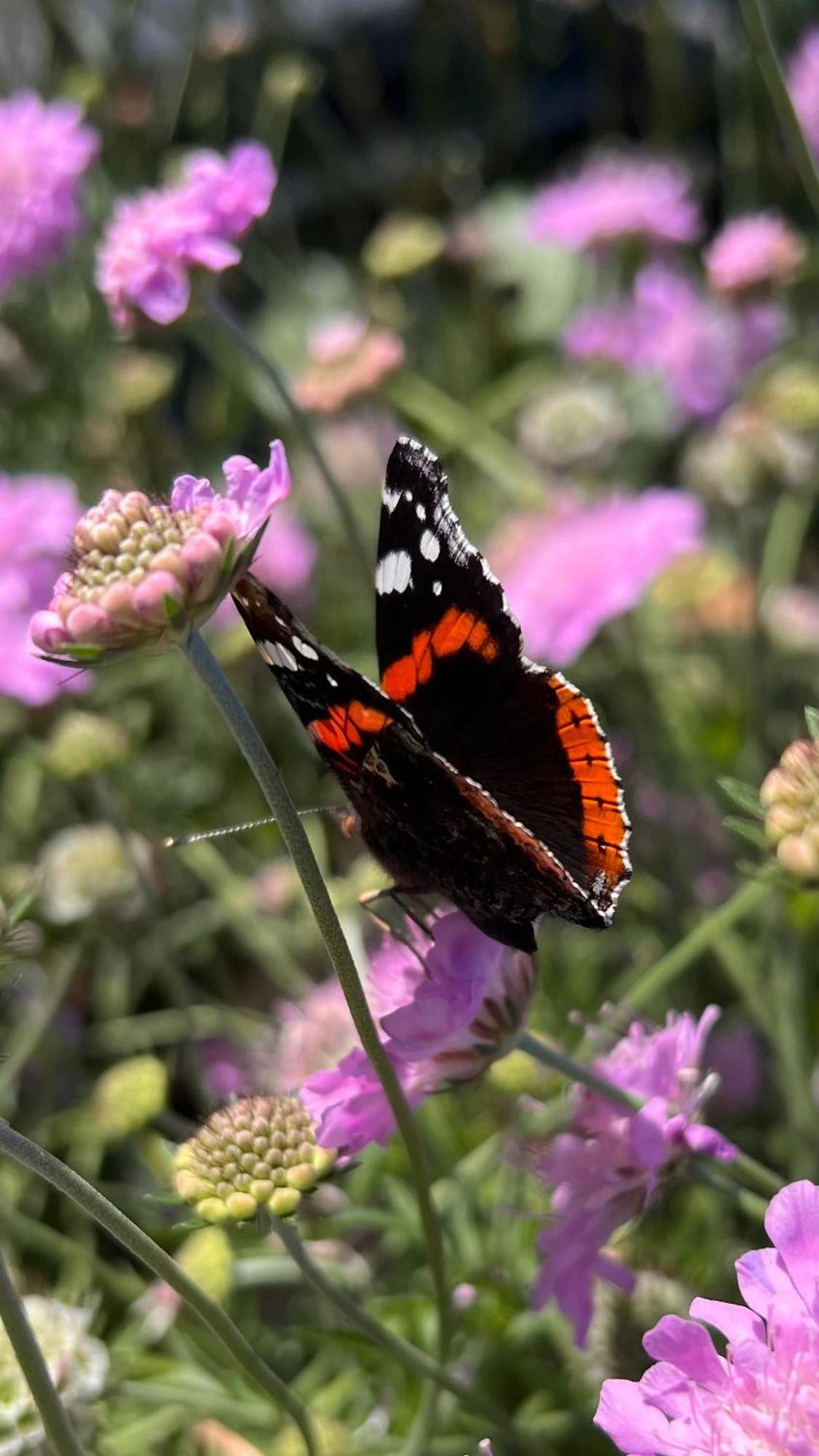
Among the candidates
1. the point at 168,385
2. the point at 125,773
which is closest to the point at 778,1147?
the point at 125,773

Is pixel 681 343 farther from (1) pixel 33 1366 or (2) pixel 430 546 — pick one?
(1) pixel 33 1366

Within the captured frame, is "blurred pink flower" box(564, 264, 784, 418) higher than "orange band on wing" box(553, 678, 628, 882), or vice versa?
"blurred pink flower" box(564, 264, 784, 418)

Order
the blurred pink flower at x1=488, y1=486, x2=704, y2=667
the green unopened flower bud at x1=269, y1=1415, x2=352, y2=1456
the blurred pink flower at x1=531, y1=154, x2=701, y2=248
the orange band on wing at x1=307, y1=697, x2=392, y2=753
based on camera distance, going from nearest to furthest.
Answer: the orange band on wing at x1=307, y1=697, x2=392, y2=753 → the green unopened flower bud at x1=269, y1=1415, x2=352, y2=1456 → the blurred pink flower at x1=488, y1=486, x2=704, y2=667 → the blurred pink flower at x1=531, y1=154, x2=701, y2=248

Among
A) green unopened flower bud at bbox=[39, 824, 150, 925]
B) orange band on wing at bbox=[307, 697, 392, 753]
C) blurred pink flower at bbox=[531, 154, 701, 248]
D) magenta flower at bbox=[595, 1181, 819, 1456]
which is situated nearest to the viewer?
magenta flower at bbox=[595, 1181, 819, 1456]

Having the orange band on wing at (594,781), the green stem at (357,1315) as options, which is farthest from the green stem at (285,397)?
the green stem at (357,1315)

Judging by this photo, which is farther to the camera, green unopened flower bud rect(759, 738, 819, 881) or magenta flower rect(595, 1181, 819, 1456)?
green unopened flower bud rect(759, 738, 819, 881)

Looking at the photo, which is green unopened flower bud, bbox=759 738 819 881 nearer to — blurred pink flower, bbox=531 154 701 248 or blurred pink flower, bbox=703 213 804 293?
blurred pink flower, bbox=703 213 804 293

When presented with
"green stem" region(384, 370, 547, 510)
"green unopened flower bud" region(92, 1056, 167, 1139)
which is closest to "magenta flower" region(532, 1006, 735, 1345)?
"green unopened flower bud" region(92, 1056, 167, 1139)
